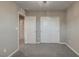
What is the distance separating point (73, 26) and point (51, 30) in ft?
2.95

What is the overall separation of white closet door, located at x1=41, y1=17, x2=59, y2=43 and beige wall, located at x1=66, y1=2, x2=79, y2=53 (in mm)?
598

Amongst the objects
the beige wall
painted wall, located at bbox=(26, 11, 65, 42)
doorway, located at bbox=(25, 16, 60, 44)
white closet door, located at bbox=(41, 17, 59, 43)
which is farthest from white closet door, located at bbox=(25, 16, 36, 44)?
the beige wall

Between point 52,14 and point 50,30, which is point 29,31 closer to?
point 50,30

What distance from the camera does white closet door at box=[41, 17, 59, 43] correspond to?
513 centimetres

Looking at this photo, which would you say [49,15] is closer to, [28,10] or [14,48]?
[28,10]

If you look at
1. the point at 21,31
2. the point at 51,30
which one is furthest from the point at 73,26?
Answer: the point at 21,31

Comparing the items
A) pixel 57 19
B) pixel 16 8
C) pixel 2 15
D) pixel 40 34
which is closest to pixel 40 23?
pixel 40 34

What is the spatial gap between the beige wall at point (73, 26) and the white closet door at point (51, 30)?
1.96ft

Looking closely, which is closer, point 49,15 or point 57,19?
point 49,15

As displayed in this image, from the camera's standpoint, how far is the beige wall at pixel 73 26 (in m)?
5.05

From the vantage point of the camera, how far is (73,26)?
555cm

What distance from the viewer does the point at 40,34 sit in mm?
5949

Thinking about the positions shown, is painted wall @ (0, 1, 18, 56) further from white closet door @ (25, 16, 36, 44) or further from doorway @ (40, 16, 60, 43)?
doorway @ (40, 16, 60, 43)

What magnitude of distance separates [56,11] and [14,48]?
73.8 inches
